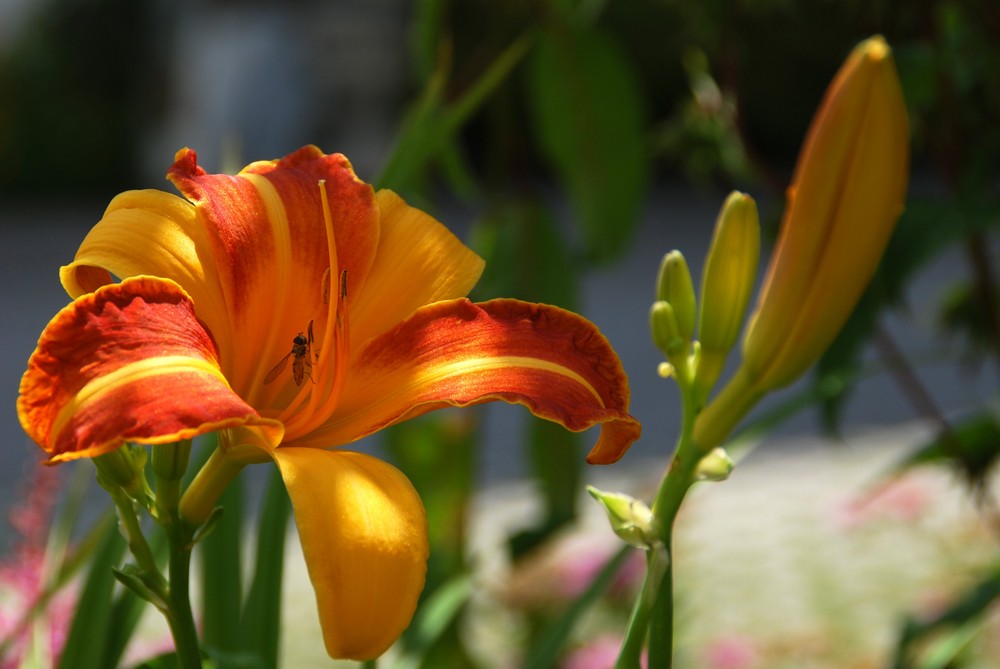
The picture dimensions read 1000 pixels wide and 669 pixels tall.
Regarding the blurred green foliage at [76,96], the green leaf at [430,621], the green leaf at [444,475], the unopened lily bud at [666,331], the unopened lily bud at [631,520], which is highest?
the unopened lily bud at [666,331]

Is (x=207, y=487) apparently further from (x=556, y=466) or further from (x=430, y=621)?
(x=556, y=466)

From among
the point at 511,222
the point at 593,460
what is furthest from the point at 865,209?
the point at 511,222

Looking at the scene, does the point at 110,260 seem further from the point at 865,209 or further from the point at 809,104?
the point at 809,104

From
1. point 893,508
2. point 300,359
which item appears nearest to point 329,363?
point 300,359

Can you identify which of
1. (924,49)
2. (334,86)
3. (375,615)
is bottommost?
(334,86)

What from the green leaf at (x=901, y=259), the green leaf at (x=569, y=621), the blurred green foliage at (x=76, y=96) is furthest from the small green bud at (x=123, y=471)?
the blurred green foliage at (x=76, y=96)

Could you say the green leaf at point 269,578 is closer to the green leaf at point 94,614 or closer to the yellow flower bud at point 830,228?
the green leaf at point 94,614

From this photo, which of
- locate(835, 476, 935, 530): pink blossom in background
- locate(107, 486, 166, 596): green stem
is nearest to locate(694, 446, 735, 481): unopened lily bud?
locate(107, 486, 166, 596): green stem
